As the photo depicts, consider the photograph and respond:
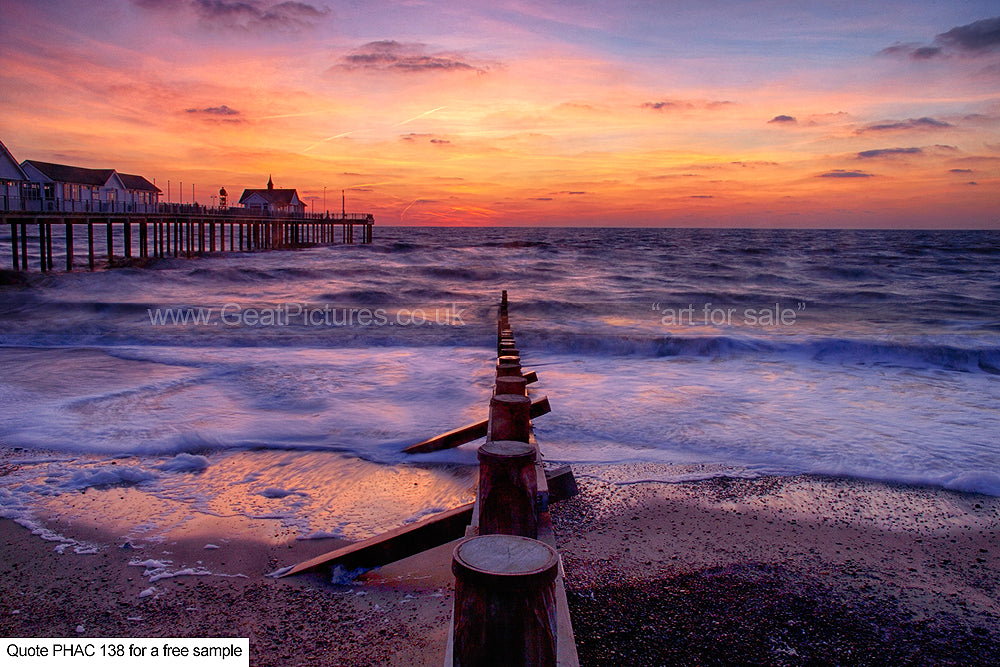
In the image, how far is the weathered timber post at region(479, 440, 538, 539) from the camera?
2.23 metres

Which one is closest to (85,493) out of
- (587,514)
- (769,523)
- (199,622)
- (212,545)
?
(212,545)

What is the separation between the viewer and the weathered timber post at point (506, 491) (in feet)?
7.31

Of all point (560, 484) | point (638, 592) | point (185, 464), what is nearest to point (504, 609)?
point (638, 592)

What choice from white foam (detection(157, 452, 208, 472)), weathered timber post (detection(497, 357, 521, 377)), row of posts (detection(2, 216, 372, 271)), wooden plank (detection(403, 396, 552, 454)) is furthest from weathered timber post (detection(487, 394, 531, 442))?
row of posts (detection(2, 216, 372, 271))

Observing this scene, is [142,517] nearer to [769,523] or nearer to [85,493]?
[85,493]

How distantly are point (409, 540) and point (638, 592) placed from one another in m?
1.46

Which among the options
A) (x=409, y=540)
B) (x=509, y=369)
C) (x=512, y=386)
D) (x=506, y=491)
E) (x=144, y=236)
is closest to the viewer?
(x=506, y=491)

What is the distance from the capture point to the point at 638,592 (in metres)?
3.83

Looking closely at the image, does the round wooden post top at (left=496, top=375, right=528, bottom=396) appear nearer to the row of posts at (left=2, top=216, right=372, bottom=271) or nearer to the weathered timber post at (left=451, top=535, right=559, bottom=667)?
the weathered timber post at (left=451, top=535, right=559, bottom=667)

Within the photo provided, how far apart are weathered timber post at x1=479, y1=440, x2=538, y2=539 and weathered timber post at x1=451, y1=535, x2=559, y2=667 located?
80 cm

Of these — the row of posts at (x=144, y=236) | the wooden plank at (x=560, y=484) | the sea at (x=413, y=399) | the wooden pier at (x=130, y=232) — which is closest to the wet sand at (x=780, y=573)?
the wooden plank at (x=560, y=484)

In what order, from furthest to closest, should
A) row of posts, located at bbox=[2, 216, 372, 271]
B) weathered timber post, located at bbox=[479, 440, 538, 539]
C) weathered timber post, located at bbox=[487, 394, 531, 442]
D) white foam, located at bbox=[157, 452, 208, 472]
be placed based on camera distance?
1. row of posts, located at bbox=[2, 216, 372, 271]
2. white foam, located at bbox=[157, 452, 208, 472]
3. weathered timber post, located at bbox=[487, 394, 531, 442]
4. weathered timber post, located at bbox=[479, 440, 538, 539]

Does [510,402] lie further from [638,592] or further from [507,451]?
[638,592]

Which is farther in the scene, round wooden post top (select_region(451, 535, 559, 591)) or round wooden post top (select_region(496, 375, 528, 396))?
round wooden post top (select_region(496, 375, 528, 396))
